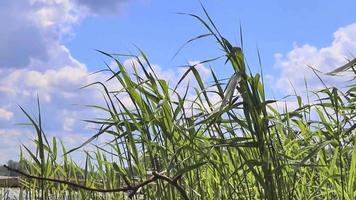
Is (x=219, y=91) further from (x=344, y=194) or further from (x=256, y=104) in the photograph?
(x=344, y=194)

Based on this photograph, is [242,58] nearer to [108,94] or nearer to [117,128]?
[108,94]

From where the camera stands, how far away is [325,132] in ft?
6.33

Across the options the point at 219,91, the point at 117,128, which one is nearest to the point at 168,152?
the point at 117,128

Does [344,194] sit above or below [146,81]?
below

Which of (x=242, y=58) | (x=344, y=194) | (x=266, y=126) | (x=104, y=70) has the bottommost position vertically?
(x=344, y=194)

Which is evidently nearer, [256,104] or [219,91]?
[256,104]

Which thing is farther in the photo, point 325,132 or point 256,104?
point 325,132

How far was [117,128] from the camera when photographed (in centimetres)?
213

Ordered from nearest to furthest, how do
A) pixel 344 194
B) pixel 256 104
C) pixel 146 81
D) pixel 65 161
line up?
1. pixel 256 104
2. pixel 344 194
3. pixel 146 81
4. pixel 65 161

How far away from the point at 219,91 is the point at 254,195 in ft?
1.96

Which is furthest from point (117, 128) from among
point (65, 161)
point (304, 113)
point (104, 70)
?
point (65, 161)

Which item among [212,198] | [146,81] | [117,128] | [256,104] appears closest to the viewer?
[256,104]

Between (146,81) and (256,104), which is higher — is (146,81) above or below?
above

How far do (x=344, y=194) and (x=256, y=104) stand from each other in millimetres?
437
